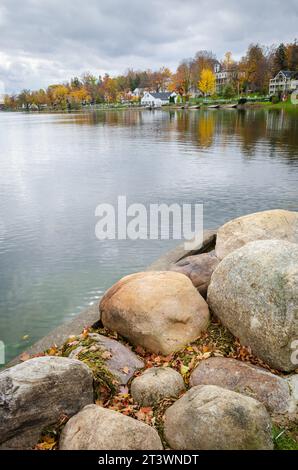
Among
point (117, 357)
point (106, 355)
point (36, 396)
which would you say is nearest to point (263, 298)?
point (117, 357)

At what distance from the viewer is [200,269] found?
8297mm

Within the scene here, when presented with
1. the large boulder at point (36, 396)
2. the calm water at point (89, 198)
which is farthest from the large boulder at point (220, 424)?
the calm water at point (89, 198)

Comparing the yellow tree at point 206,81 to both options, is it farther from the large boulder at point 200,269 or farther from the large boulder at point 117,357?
the large boulder at point 117,357

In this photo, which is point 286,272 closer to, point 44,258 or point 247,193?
point 44,258

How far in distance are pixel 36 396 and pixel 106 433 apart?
3.03ft

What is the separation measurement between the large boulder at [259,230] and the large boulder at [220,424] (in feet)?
14.3

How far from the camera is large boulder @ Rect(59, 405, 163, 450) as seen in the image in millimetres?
4316

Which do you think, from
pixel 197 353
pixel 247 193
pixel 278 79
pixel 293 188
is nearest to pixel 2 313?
pixel 197 353

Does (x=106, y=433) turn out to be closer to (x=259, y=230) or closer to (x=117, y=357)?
(x=117, y=357)

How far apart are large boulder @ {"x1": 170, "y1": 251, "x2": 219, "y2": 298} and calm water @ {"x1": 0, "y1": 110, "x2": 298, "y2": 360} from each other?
2.24 meters

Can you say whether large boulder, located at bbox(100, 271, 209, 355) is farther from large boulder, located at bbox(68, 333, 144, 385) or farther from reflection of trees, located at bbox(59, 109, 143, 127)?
reflection of trees, located at bbox(59, 109, 143, 127)

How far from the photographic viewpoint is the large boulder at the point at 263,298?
570cm

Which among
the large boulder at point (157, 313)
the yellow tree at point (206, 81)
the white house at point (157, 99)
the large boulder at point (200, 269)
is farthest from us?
the white house at point (157, 99)

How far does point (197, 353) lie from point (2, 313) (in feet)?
15.4
